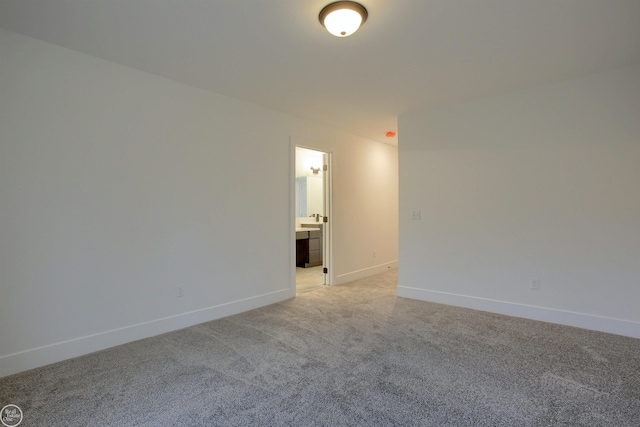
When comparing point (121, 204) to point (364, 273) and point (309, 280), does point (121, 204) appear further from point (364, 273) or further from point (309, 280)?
point (364, 273)

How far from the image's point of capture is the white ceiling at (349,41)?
205 centimetres

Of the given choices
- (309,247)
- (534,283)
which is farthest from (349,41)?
(309,247)

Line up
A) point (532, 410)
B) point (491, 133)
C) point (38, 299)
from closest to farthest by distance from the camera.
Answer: point (532, 410)
point (38, 299)
point (491, 133)

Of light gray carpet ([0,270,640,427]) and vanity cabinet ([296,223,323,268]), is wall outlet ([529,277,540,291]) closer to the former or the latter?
light gray carpet ([0,270,640,427])

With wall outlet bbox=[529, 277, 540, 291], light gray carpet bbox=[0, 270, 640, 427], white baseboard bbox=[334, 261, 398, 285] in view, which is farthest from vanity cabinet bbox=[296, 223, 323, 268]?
wall outlet bbox=[529, 277, 540, 291]

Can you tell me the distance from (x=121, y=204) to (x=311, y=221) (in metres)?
4.63

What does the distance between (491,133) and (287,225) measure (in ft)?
8.72

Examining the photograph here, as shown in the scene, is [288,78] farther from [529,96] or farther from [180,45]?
[529,96]

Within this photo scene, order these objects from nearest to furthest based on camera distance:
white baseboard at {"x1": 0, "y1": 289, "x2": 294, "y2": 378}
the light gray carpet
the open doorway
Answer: the light gray carpet, white baseboard at {"x1": 0, "y1": 289, "x2": 294, "y2": 378}, the open doorway

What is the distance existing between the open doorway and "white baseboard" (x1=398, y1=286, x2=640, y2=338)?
1.36 metres

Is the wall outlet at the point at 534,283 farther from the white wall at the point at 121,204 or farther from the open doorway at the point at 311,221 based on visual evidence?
the white wall at the point at 121,204

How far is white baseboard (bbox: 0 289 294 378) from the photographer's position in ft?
7.54

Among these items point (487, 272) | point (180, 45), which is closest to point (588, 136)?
point (487, 272)

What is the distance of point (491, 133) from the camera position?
144 inches
